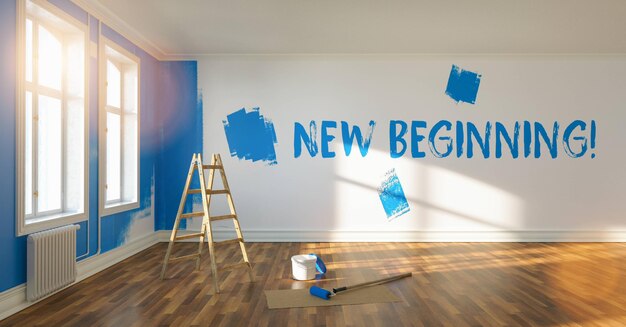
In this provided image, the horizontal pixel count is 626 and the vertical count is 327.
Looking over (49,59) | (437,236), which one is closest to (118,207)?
(49,59)

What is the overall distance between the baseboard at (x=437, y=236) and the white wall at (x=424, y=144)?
0.07 m

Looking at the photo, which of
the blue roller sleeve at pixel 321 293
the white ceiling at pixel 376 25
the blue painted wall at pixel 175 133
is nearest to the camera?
the blue roller sleeve at pixel 321 293

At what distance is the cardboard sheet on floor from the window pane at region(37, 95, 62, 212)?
2.20 meters

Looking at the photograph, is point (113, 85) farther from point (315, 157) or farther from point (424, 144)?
point (424, 144)

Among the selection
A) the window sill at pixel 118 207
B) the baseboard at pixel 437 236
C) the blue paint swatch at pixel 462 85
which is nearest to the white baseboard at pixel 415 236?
the baseboard at pixel 437 236

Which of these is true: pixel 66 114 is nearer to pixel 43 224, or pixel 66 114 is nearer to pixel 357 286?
pixel 43 224

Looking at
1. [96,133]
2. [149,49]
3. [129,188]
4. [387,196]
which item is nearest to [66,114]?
[96,133]

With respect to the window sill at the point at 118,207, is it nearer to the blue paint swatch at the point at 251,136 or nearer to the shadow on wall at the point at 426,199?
the blue paint swatch at the point at 251,136

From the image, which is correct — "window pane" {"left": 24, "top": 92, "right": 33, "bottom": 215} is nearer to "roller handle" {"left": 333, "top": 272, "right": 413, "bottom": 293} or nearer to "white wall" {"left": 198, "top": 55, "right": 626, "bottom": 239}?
"roller handle" {"left": 333, "top": 272, "right": 413, "bottom": 293}

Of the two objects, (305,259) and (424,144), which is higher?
(424,144)

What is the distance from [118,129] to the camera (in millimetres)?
5809

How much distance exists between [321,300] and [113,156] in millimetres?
3304

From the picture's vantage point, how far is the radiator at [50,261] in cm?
377

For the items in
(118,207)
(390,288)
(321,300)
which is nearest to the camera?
(321,300)
